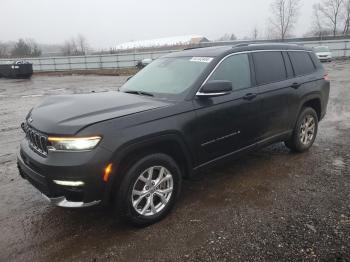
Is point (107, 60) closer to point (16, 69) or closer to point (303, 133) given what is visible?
point (16, 69)

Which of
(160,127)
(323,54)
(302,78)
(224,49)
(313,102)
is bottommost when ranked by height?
(313,102)

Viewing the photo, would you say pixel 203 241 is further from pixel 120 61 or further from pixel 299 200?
pixel 120 61

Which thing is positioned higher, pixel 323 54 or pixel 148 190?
pixel 323 54

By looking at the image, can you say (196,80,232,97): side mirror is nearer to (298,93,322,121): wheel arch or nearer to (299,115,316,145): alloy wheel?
(298,93,322,121): wheel arch

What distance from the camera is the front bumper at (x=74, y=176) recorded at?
9.80ft

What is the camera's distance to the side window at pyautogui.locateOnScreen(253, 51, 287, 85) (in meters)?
4.71

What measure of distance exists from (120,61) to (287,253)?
105 ft

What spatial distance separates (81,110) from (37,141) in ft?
1.77

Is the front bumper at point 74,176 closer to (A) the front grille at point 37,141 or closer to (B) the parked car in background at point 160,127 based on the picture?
(B) the parked car in background at point 160,127

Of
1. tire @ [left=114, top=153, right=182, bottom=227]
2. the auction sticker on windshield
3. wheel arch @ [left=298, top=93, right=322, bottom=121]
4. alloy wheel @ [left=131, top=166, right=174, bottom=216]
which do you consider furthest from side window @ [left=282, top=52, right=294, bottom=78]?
alloy wheel @ [left=131, top=166, right=174, bottom=216]

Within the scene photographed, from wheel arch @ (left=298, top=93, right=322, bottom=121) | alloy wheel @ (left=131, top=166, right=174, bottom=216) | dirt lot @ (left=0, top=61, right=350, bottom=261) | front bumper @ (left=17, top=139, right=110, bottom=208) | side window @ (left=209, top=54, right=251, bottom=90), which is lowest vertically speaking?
dirt lot @ (left=0, top=61, right=350, bottom=261)

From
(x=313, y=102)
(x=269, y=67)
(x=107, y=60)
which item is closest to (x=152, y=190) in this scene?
(x=269, y=67)

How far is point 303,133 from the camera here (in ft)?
18.7

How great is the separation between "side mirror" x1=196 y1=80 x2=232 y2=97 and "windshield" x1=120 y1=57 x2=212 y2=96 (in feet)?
0.67
